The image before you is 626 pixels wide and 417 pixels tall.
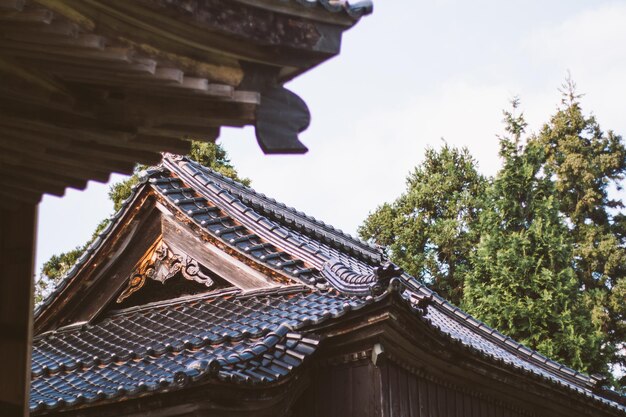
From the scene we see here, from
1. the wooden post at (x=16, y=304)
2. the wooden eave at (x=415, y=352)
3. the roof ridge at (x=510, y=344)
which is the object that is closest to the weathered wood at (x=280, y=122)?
the wooden post at (x=16, y=304)

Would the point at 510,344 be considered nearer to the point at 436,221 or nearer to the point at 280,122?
the point at 280,122

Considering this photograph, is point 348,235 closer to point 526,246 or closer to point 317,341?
point 317,341

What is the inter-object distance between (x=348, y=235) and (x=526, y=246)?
8445mm

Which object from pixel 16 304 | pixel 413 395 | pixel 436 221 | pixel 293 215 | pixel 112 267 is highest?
pixel 436 221

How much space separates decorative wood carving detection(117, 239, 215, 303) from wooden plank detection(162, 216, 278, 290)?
0.08 metres

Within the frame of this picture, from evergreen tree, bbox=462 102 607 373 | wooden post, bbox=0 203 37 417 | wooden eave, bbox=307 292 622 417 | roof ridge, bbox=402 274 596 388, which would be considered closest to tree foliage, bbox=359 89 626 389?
evergreen tree, bbox=462 102 607 373

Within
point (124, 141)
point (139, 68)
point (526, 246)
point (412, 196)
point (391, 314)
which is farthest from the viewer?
point (412, 196)

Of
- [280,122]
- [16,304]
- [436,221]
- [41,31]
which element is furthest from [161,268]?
[436,221]

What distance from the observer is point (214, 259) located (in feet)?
29.0

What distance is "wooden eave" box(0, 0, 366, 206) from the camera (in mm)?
2828

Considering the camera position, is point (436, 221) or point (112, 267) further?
point (436, 221)

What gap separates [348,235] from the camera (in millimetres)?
14078

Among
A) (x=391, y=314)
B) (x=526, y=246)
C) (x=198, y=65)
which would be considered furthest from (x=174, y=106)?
(x=526, y=246)

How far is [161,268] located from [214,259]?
0.67 metres
